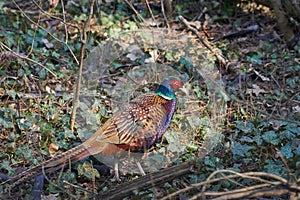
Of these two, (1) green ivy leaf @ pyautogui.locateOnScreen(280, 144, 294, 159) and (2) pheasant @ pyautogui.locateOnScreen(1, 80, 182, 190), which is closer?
(2) pheasant @ pyautogui.locateOnScreen(1, 80, 182, 190)

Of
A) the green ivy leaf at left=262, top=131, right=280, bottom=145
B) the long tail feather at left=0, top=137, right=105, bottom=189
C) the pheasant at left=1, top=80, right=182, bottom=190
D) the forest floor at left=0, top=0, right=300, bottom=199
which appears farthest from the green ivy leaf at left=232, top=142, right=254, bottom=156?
the long tail feather at left=0, top=137, right=105, bottom=189

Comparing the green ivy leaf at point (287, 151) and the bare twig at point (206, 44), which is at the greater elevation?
the bare twig at point (206, 44)

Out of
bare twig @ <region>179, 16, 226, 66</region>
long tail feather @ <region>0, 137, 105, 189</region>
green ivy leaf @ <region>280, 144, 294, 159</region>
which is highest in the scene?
bare twig @ <region>179, 16, 226, 66</region>

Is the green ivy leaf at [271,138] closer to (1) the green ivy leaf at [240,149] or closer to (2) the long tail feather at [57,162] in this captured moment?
(1) the green ivy leaf at [240,149]

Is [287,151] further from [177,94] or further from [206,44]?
[206,44]

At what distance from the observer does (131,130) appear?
3.98 m

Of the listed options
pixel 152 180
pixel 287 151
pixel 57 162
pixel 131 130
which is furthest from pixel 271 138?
pixel 57 162

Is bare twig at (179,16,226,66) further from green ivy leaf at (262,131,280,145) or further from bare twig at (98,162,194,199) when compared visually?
bare twig at (98,162,194,199)

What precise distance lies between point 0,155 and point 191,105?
74.5 inches

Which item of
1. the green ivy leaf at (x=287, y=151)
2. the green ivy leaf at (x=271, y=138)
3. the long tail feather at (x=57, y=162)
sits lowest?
the long tail feather at (x=57, y=162)

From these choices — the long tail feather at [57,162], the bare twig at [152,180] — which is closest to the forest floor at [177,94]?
the bare twig at [152,180]

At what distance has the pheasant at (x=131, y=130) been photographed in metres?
3.80

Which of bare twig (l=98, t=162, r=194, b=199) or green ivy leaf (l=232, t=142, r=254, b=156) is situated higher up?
bare twig (l=98, t=162, r=194, b=199)

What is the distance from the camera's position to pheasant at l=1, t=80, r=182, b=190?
12.5ft
